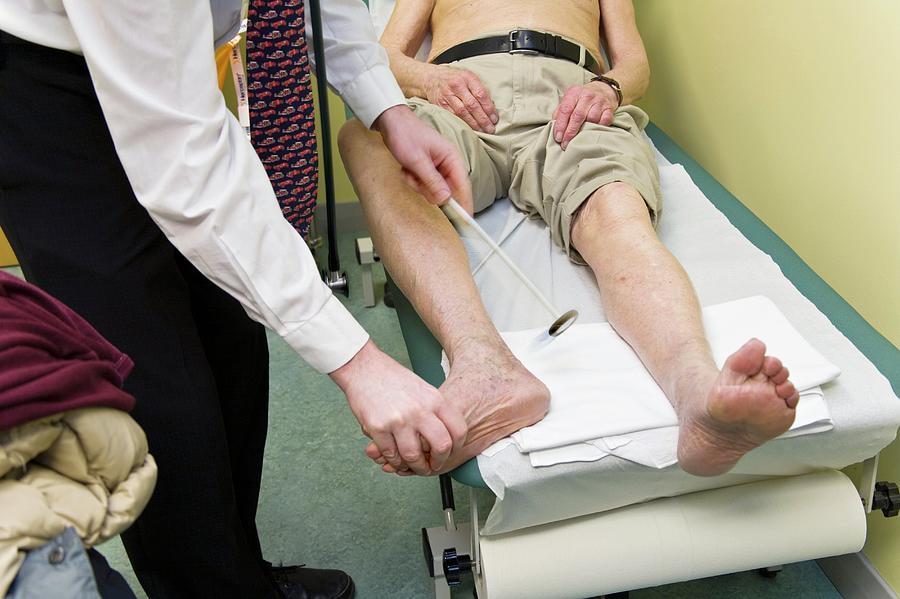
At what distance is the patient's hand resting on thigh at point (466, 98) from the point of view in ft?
6.40

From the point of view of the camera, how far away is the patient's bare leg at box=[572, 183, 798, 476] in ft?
3.52

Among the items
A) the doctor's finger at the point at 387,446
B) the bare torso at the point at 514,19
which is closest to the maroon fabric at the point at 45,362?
the doctor's finger at the point at 387,446

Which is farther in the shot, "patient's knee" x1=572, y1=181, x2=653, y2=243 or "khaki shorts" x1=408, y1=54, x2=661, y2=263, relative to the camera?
"khaki shorts" x1=408, y1=54, x2=661, y2=263

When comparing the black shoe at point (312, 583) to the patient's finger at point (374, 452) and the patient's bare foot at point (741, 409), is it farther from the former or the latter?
the patient's bare foot at point (741, 409)

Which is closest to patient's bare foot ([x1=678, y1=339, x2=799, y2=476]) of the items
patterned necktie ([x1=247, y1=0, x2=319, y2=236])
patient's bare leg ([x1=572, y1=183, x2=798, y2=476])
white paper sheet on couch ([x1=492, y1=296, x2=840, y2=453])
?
patient's bare leg ([x1=572, y1=183, x2=798, y2=476])

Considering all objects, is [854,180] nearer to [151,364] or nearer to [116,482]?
[151,364]

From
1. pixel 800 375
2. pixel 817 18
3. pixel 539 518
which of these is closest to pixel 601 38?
pixel 817 18

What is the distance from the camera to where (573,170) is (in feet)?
5.66

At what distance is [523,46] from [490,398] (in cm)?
116

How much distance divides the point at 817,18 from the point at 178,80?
4.58ft

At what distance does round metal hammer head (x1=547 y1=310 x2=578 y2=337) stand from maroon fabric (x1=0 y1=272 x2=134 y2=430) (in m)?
A: 0.77

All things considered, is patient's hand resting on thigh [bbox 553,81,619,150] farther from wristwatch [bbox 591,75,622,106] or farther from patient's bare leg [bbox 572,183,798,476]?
patient's bare leg [bbox 572,183,798,476]

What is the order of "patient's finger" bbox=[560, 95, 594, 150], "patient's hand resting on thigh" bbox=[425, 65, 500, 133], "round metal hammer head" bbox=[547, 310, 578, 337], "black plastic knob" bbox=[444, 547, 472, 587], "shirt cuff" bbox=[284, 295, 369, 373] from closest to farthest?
"shirt cuff" bbox=[284, 295, 369, 373]
"round metal hammer head" bbox=[547, 310, 578, 337]
"black plastic knob" bbox=[444, 547, 472, 587]
"patient's finger" bbox=[560, 95, 594, 150]
"patient's hand resting on thigh" bbox=[425, 65, 500, 133]

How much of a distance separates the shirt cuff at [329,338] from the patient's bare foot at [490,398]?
224mm
